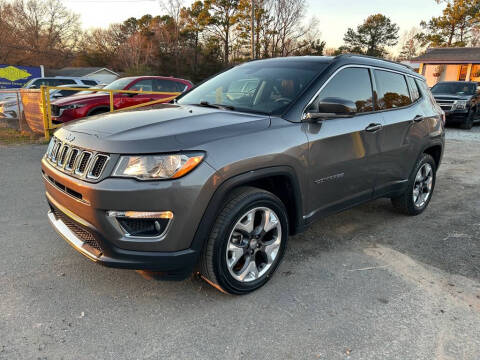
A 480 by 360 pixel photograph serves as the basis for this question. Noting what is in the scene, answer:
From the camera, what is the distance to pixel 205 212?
245 centimetres

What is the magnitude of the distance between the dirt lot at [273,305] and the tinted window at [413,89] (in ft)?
5.21

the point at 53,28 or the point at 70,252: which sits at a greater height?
the point at 53,28

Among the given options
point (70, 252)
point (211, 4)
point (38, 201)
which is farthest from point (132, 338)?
point (211, 4)

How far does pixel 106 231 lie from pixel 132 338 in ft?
2.22

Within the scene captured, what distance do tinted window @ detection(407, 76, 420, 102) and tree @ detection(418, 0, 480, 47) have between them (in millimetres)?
40544

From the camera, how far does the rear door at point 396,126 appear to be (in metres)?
3.84

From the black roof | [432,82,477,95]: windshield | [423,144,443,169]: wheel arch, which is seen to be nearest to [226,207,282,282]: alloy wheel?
[423,144,443,169]: wheel arch

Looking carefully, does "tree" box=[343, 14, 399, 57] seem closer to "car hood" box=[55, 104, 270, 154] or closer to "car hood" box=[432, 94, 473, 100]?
"car hood" box=[432, 94, 473, 100]

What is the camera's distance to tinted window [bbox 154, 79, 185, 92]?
10.9 meters

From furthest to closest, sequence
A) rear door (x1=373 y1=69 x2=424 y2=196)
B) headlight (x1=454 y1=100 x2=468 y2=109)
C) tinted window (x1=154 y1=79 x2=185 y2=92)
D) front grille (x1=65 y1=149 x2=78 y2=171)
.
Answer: headlight (x1=454 y1=100 x2=468 y2=109) < tinted window (x1=154 y1=79 x2=185 y2=92) < rear door (x1=373 y1=69 x2=424 y2=196) < front grille (x1=65 y1=149 x2=78 y2=171)

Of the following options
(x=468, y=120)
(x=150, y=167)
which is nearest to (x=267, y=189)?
(x=150, y=167)

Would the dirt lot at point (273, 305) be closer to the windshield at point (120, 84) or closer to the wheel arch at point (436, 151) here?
the wheel arch at point (436, 151)

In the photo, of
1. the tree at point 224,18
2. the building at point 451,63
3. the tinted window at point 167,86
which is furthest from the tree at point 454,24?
the tinted window at point 167,86

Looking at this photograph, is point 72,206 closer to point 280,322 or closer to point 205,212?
point 205,212
